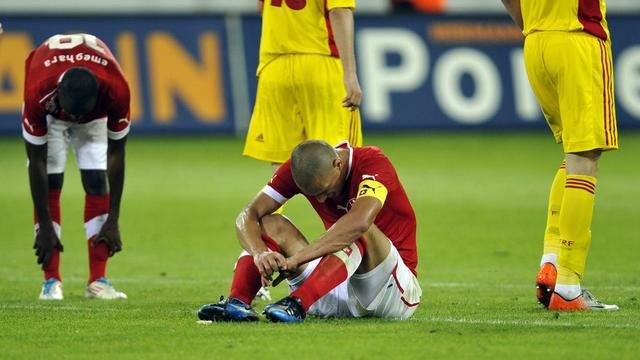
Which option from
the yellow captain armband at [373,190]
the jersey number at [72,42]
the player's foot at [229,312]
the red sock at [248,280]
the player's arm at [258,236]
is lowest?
the player's foot at [229,312]

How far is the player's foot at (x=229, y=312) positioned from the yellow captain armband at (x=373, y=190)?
935 millimetres

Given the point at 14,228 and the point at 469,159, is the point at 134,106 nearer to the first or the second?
the point at 469,159

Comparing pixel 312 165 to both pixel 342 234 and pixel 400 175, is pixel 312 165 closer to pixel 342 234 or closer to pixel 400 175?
pixel 342 234

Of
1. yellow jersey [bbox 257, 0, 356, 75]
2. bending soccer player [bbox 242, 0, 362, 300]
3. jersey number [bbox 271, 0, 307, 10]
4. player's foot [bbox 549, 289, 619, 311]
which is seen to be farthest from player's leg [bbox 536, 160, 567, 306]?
jersey number [bbox 271, 0, 307, 10]

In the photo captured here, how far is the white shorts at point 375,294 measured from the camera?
7773mm

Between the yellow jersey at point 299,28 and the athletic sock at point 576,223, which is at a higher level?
the yellow jersey at point 299,28

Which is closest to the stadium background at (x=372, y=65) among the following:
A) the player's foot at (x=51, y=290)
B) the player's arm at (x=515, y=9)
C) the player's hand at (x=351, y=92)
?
the player's foot at (x=51, y=290)

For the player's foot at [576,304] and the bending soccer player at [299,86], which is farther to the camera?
the bending soccer player at [299,86]

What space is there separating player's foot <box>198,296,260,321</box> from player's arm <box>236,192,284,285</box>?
0.23 metres

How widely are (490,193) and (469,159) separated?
3912 mm

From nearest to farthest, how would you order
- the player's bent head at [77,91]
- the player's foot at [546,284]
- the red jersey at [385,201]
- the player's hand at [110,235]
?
the red jersey at [385,201], the player's foot at [546,284], the player's bent head at [77,91], the player's hand at [110,235]

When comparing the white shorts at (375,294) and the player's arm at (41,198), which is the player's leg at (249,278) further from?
the player's arm at (41,198)

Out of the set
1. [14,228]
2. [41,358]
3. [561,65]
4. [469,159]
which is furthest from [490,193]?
[41,358]

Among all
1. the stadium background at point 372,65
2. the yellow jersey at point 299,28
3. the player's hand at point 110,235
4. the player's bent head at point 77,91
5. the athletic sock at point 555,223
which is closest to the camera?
the athletic sock at point 555,223
